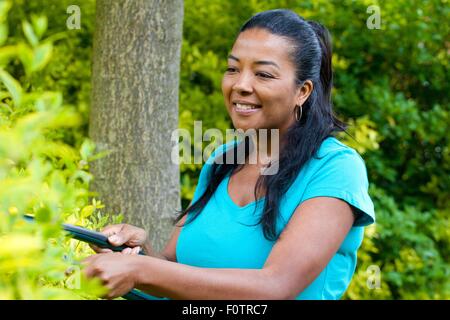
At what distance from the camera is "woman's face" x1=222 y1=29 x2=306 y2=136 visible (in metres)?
2.41

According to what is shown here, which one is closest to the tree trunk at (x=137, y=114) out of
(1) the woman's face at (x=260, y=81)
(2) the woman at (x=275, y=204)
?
(2) the woman at (x=275, y=204)

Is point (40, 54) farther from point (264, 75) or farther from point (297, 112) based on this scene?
point (297, 112)

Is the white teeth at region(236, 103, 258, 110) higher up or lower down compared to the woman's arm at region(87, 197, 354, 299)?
higher up

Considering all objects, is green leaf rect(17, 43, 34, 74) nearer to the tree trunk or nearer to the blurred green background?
the tree trunk

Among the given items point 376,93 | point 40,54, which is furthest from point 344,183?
point 376,93

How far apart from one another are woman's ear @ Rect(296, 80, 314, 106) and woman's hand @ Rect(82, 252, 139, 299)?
0.93 metres

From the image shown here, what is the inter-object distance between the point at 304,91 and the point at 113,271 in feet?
3.37

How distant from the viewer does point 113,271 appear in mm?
1784

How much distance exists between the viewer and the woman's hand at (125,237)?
7.77ft

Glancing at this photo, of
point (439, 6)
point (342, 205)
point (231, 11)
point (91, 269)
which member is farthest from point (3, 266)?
point (439, 6)

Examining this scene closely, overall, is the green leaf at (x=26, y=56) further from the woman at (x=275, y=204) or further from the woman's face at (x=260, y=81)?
the woman's face at (x=260, y=81)

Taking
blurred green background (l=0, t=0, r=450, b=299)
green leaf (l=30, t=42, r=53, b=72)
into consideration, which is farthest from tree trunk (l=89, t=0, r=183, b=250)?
green leaf (l=30, t=42, r=53, b=72)

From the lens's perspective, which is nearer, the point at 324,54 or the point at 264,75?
the point at 264,75

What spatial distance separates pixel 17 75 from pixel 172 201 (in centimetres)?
165
